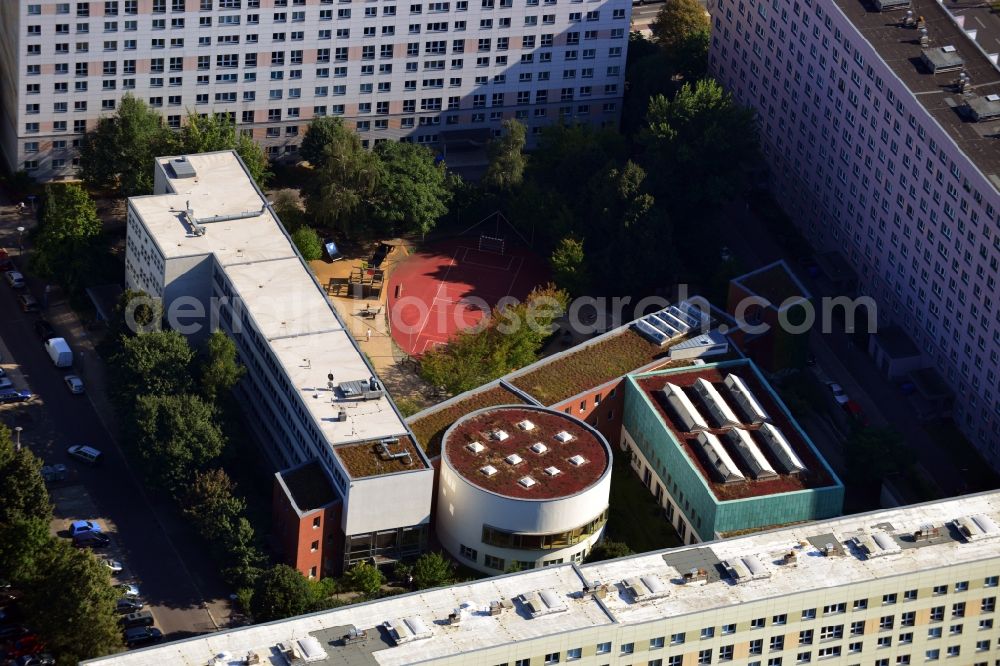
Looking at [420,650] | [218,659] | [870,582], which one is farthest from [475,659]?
[870,582]

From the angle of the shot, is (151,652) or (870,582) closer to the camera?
(151,652)

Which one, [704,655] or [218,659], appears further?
[704,655]

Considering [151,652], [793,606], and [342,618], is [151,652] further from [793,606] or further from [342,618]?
[793,606]

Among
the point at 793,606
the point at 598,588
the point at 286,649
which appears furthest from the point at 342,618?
the point at 793,606

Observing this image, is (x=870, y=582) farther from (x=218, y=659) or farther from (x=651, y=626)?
(x=218, y=659)

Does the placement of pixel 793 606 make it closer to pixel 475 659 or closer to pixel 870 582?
pixel 870 582

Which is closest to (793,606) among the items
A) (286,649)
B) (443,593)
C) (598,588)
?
(598,588)

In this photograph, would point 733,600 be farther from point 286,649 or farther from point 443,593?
A: point 286,649
